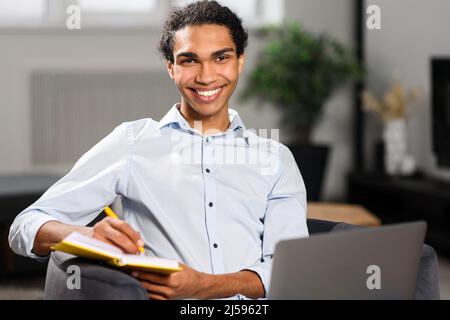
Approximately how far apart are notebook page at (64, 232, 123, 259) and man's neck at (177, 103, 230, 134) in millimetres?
446

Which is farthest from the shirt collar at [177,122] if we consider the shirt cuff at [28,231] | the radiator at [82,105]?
the radiator at [82,105]

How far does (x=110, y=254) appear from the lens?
1.37 meters

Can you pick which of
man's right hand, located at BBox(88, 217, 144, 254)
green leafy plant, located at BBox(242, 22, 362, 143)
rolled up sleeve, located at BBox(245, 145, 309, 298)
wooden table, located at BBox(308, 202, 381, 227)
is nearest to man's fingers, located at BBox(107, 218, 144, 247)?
man's right hand, located at BBox(88, 217, 144, 254)

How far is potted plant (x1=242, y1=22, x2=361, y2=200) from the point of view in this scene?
5.21 metres

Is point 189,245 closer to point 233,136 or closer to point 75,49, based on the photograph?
point 233,136

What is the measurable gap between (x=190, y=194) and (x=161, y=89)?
346cm

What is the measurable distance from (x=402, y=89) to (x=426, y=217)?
36.5 inches

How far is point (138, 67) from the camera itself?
507cm

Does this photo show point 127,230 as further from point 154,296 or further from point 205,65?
point 205,65

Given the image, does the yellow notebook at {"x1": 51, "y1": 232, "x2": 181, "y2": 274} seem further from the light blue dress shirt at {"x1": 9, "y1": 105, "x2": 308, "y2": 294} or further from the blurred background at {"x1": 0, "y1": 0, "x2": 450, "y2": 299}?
the blurred background at {"x1": 0, "y1": 0, "x2": 450, "y2": 299}

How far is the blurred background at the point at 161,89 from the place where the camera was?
467 cm

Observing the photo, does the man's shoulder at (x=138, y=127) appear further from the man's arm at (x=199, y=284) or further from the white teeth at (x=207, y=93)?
the man's arm at (x=199, y=284)

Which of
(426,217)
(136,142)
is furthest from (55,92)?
(136,142)

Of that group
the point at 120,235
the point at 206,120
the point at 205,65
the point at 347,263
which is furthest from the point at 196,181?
the point at 347,263
